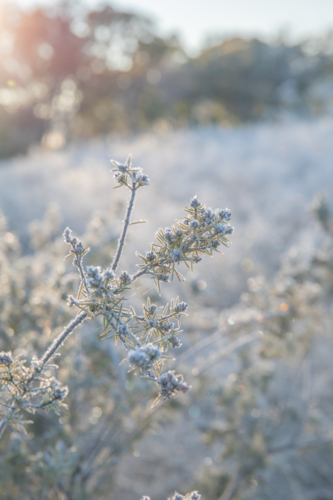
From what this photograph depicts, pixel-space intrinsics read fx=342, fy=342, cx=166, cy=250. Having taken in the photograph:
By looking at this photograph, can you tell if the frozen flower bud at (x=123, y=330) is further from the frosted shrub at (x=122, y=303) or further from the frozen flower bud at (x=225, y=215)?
the frozen flower bud at (x=225, y=215)

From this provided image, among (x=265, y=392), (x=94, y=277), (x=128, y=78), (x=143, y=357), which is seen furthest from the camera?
(x=128, y=78)

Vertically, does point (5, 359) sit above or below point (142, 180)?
below

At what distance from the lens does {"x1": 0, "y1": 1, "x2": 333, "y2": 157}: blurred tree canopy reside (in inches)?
712

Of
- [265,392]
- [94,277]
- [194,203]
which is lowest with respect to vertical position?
[94,277]

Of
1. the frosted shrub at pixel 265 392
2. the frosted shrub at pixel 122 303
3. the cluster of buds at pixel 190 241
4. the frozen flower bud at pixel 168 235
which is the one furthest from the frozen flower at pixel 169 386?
the frosted shrub at pixel 265 392

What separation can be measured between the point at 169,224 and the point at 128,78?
1687 centimetres

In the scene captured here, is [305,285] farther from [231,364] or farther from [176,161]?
[176,161]

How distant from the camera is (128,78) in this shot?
20.0 meters

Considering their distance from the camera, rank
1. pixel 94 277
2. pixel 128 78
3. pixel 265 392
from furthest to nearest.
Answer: pixel 128 78 → pixel 265 392 → pixel 94 277

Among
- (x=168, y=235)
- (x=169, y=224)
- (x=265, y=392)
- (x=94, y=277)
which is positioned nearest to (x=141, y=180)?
(x=168, y=235)

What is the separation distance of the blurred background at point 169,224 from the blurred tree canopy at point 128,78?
8 centimetres

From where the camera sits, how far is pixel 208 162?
395 inches

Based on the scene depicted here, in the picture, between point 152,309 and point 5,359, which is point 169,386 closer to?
point 152,309

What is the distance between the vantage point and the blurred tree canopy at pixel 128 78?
1808 centimetres
